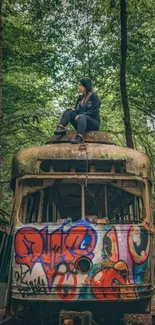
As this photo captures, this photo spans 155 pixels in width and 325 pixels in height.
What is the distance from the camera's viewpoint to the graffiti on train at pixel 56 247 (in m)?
7.75

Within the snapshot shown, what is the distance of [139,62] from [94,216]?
8560 mm

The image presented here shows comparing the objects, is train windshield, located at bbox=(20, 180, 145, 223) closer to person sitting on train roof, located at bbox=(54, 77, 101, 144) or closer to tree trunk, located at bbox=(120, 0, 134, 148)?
person sitting on train roof, located at bbox=(54, 77, 101, 144)

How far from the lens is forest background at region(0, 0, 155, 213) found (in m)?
15.6

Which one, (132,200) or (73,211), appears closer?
(132,200)

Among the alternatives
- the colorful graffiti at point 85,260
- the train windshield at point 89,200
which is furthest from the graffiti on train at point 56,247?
the train windshield at point 89,200

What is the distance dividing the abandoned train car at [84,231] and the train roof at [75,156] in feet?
0.05

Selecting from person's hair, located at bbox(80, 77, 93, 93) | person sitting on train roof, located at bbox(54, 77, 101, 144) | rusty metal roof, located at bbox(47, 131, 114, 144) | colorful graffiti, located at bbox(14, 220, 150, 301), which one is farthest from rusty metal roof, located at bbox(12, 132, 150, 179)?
person's hair, located at bbox(80, 77, 93, 93)

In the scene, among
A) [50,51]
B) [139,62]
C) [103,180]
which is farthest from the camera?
[50,51]

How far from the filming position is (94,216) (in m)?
8.45

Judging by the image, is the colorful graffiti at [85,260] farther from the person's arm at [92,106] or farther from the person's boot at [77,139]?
the person's arm at [92,106]

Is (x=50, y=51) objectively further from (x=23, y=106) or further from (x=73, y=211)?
(x=73, y=211)

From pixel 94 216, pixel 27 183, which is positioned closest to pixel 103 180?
pixel 94 216

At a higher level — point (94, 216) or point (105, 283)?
point (94, 216)

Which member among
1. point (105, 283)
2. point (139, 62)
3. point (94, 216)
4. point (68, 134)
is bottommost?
point (105, 283)
